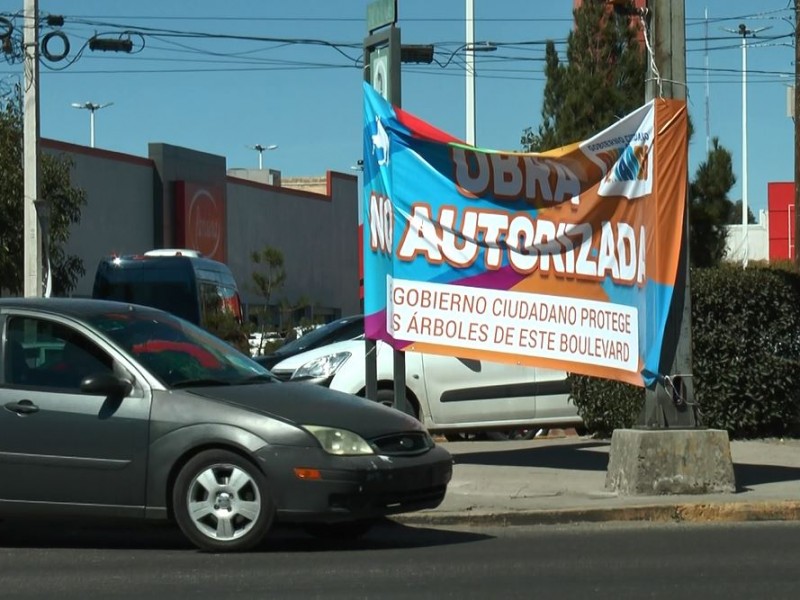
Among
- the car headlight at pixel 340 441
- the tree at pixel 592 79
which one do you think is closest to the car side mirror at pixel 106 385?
the car headlight at pixel 340 441

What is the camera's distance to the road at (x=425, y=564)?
23.9ft

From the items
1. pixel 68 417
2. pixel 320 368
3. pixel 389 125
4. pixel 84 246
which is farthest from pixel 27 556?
pixel 84 246

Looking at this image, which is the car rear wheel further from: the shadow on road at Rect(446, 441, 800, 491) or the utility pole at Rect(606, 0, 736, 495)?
the shadow on road at Rect(446, 441, 800, 491)

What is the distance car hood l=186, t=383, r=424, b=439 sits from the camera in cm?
835

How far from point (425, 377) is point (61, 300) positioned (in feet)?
18.0

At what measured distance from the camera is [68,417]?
8.52 meters

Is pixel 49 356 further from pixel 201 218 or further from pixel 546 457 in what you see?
pixel 201 218

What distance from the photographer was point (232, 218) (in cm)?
4759

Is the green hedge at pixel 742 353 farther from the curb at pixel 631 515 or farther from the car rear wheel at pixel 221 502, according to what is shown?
the car rear wheel at pixel 221 502

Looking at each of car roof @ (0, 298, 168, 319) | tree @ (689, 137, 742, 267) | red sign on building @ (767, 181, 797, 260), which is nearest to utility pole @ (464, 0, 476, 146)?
tree @ (689, 137, 742, 267)

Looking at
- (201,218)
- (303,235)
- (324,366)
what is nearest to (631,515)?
(324,366)

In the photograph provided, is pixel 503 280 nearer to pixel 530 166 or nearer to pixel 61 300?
pixel 530 166

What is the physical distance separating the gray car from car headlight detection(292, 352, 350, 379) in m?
5.20

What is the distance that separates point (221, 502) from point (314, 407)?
790 mm
